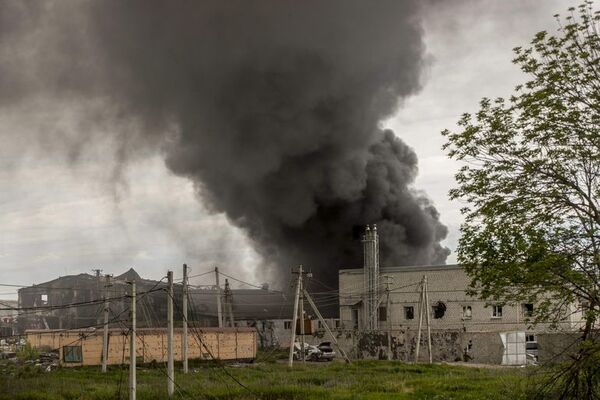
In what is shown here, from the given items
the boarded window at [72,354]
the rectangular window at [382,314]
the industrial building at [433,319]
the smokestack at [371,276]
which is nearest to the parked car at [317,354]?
the industrial building at [433,319]

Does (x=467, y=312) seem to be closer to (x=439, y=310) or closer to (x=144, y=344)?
(x=439, y=310)

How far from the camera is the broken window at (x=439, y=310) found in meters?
49.0

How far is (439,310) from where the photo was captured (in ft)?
161

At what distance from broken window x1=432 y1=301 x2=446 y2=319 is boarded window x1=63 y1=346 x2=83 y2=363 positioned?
23.8m

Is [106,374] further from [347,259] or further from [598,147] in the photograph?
[347,259]

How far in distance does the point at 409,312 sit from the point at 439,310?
250cm

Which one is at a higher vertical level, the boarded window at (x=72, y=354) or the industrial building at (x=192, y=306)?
the industrial building at (x=192, y=306)

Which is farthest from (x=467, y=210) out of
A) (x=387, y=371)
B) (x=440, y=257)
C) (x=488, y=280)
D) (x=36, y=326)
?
(x=36, y=326)

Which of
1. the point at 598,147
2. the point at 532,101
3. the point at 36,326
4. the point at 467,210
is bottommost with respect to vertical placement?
the point at 36,326

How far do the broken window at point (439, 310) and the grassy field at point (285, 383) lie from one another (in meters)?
11.9

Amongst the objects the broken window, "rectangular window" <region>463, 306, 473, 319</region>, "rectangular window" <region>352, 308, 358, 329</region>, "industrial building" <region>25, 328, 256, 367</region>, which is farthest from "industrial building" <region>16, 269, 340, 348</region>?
"rectangular window" <region>463, 306, 473, 319</region>

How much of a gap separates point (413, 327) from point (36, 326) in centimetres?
5168

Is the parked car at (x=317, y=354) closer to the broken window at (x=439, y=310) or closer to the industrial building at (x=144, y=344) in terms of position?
the industrial building at (x=144, y=344)

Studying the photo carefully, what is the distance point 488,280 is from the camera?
653 inches
